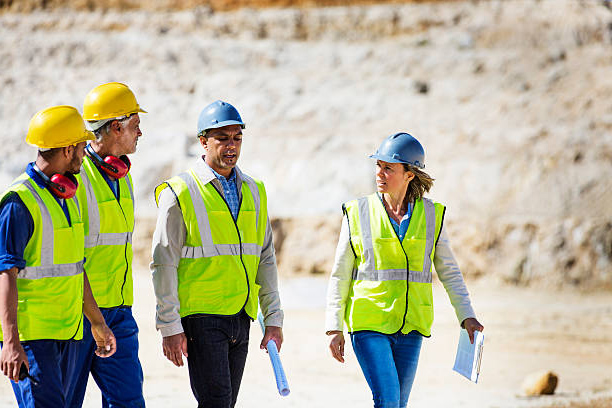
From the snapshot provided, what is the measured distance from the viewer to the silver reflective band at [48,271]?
4.36 meters

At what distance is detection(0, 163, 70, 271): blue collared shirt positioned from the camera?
420cm

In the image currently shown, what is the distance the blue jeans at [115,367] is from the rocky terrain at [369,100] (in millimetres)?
18165

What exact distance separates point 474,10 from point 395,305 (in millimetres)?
37744

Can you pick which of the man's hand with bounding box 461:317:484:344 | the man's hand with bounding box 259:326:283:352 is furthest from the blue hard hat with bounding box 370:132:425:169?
the man's hand with bounding box 259:326:283:352

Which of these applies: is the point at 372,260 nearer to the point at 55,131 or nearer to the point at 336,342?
the point at 336,342

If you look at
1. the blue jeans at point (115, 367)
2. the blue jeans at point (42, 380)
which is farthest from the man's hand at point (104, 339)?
the blue jeans at point (42, 380)

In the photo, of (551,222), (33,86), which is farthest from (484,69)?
(33,86)

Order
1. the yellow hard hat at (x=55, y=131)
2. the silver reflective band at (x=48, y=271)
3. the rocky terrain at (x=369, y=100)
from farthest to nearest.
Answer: the rocky terrain at (x=369, y=100) → the yellow hard hat at (x=55, y=131) → the silver reflective band at (x=48, y=271)

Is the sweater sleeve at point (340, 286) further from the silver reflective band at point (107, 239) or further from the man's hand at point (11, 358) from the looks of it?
the man's hand at point (11, 358)

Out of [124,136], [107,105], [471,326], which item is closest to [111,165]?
[124,136]

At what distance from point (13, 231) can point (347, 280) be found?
1.97 metres

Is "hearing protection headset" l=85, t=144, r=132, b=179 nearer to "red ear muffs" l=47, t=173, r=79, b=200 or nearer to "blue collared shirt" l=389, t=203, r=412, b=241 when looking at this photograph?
"red ear muffs" l=47, t=173, r=79, b=200

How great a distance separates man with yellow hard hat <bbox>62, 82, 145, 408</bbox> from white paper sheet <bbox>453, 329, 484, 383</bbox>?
186cm

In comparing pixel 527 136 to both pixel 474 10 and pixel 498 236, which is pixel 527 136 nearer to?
pixel 498 236
